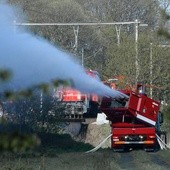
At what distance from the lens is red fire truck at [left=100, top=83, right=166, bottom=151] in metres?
25.4

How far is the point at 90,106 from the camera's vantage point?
33.6 m

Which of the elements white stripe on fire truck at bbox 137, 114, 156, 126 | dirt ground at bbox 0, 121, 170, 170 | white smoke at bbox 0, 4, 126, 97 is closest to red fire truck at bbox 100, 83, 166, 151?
white stripe on fire truck at bbox 137, 114, 156, 126

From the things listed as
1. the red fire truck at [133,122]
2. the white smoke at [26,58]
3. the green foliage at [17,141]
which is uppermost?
the green foliage at [17,141]

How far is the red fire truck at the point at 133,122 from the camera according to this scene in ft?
83.3

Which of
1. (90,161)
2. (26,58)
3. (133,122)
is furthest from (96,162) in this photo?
(26,58)

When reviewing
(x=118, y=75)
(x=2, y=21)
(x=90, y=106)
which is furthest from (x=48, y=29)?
(x=2, y=21)

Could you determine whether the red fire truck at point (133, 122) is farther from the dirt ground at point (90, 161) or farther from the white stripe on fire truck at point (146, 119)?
the dirt ground at point (90, 161)

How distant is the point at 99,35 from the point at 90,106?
36162 mm

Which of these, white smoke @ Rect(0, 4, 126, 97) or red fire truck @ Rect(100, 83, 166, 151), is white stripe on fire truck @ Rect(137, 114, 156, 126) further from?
white smoke @ Rect(0, 4, 126, 97)

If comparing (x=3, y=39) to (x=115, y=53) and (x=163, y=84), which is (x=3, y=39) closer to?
(x=163, y=84)

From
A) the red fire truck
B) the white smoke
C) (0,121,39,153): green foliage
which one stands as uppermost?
(0,121,39,153): green foliage

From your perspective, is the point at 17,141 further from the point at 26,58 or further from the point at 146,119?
the point at 146,119

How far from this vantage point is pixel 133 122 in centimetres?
2625

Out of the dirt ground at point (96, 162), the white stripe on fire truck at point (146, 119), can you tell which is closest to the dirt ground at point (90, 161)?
the dirt ground at point (96, 162)
